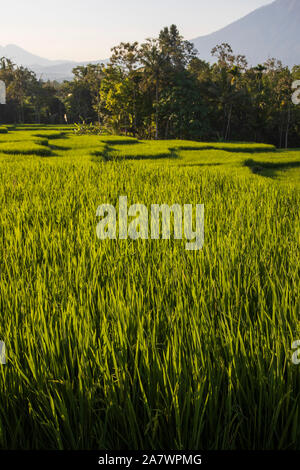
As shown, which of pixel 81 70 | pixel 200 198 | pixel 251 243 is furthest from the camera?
pixel 81 70

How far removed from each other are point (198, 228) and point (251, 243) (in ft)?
2.36

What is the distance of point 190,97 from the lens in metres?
28.2

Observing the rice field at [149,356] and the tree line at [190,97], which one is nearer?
the rice field at [149,356]

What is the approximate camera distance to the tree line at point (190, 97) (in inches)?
1109

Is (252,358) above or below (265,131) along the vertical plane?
below

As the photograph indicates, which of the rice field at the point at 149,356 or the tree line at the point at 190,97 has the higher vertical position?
the tree line at the point at 190,97

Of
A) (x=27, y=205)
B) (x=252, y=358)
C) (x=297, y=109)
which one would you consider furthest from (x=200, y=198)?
(x=297, y=109)

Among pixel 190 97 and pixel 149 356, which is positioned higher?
pixel 190 97

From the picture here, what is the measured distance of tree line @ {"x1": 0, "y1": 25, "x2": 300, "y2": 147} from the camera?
2816 centimetres

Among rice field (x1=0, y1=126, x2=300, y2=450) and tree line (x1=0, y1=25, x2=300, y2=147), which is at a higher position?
tree line (x1=0, y1=25, x2=300, y2=147)

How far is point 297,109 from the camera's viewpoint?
3266 centimetres

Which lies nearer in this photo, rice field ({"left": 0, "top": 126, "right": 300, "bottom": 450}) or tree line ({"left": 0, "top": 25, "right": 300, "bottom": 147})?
rice field ({"left": 0, "top": 126, "right": 300, "bottom": 450})

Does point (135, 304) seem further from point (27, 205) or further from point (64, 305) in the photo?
point (27, 205)

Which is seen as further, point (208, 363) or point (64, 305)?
point (64, 305)
